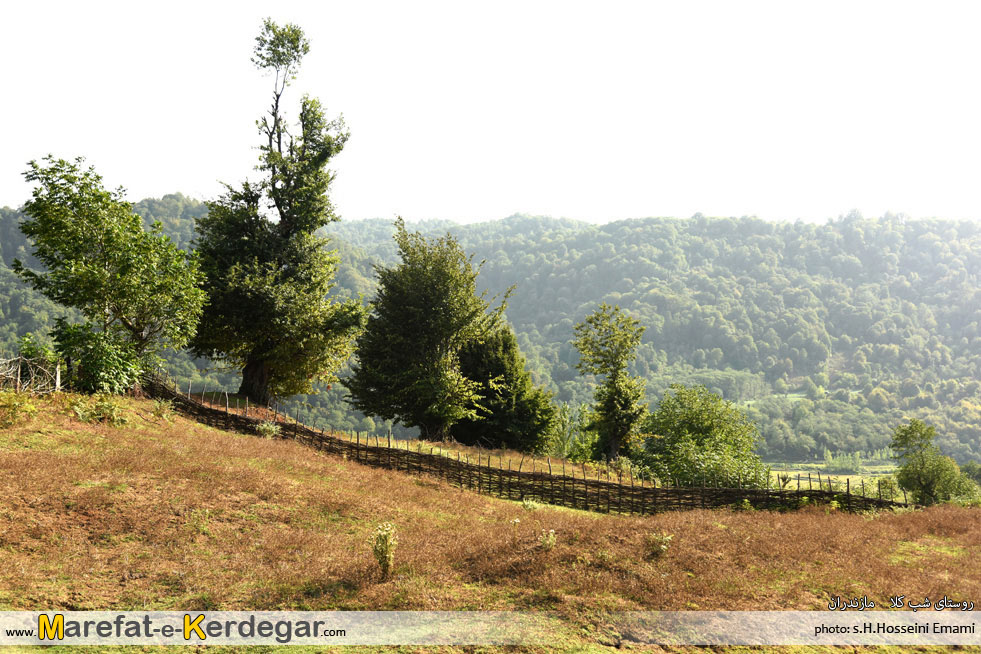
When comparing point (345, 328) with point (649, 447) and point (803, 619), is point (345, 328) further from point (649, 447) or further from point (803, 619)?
point (803, 619)

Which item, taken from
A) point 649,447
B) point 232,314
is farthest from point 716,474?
point 232,314

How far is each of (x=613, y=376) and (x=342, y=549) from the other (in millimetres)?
28174

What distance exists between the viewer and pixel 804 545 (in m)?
13.4

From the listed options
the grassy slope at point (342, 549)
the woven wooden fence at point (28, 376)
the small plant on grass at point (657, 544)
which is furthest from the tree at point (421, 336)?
the small plant on grass at point (657, 544)

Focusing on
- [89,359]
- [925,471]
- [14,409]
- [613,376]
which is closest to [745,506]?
[613,376]

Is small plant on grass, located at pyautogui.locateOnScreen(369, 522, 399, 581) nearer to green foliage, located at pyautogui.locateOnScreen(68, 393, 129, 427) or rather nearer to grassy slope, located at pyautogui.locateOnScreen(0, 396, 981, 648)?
grassy slope, located at pyautogui.locateOnScreen(0, 396, 981, 648)

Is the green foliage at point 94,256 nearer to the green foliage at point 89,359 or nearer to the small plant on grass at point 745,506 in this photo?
the green foliage at point 89,359

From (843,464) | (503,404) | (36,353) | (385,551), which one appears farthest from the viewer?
(843,464)

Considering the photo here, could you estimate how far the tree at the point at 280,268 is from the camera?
28109 mm

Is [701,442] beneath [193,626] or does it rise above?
beneath

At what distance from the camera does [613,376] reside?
37406 mm

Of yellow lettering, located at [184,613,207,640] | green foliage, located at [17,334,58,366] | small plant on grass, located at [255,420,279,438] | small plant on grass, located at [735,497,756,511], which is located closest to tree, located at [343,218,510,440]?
small plant on grass, located at [255,420,279,438]

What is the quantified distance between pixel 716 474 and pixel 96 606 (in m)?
21.4

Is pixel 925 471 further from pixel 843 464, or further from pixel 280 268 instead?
pixel 843 464
